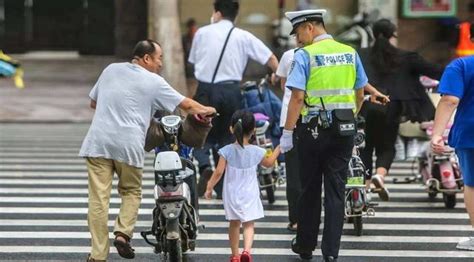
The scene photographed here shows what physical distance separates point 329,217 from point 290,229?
1.84 m

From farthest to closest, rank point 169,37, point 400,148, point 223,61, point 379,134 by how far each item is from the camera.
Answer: point 169,37
point 400,148
point 223,61
point 379,134

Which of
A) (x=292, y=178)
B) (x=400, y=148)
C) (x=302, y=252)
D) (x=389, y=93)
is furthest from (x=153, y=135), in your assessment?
(x=400, y=148)

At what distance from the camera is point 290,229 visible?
34.1 feet

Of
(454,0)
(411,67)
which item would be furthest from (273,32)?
(411,67)

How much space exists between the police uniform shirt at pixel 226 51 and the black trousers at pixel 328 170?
125 inches

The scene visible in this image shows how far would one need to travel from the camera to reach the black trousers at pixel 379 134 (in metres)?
11.5

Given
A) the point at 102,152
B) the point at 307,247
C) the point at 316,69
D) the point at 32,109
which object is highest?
the point at 316,69

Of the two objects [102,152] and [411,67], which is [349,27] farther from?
[102,152]

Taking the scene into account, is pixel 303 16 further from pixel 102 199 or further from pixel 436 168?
pixel 436 168

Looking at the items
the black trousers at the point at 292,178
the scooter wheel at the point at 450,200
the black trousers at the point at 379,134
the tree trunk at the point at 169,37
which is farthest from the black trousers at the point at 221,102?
the tree trunk at the point at 169,37

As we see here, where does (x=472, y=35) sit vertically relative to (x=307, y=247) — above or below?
above

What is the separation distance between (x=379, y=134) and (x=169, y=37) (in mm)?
10928

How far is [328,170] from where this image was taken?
8.62 m

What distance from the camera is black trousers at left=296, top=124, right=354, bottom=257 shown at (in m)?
8.55
